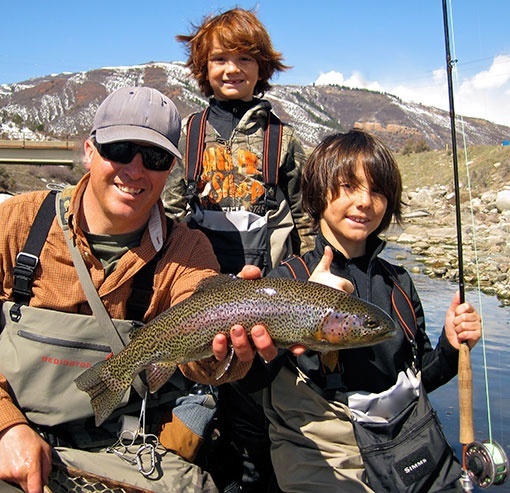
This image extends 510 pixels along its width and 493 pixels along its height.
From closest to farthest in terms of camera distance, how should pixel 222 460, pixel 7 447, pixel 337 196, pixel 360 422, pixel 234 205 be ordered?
pixel 7 447
pixel 360 422
pixel 337 196
pixel 222 460
pixel 234 205

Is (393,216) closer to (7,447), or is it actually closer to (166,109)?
(166,109)

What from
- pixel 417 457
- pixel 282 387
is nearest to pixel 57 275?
pixel 282 387

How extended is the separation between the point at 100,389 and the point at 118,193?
103 centimetres

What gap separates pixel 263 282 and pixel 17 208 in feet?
4.62

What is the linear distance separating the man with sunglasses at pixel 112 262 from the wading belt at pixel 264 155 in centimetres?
116

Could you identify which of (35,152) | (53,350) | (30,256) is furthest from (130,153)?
(35,152)

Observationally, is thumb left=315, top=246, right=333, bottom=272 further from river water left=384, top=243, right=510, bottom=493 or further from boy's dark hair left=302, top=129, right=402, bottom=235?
river water left=384, top=243, right=510, bottom=493

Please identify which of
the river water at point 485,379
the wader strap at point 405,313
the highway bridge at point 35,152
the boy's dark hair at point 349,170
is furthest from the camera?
the highway bridge at point 35,152

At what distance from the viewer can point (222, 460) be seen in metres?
4.13

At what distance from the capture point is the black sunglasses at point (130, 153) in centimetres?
320

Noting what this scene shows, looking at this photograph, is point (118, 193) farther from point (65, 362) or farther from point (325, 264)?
point (325, 264)

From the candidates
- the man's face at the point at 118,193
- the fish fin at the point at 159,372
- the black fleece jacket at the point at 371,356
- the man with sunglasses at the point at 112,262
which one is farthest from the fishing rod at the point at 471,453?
the man's face at the point at 118,193

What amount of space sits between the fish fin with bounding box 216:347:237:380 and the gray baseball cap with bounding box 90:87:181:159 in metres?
1.10

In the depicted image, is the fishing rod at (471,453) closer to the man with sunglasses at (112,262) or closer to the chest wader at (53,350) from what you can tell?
the man with sunglasses at (112,262)
